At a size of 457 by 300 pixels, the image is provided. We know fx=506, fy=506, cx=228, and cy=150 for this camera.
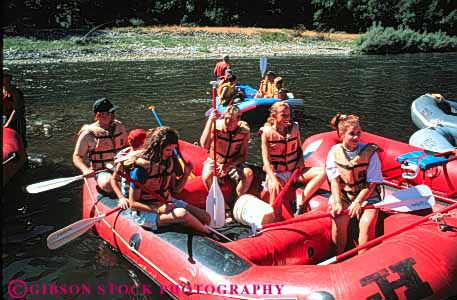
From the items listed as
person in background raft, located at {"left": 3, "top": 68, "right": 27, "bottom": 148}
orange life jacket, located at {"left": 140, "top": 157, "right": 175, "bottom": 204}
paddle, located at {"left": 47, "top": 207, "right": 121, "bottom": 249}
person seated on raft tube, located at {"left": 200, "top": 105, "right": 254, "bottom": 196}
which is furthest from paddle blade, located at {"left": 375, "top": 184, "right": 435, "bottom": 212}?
person in background raft, located at {"left": 3, "top": 68, "right": 27, "bottom": 148}

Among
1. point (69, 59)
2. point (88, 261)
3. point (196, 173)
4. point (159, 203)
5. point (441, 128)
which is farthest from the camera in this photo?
point (69, 59)

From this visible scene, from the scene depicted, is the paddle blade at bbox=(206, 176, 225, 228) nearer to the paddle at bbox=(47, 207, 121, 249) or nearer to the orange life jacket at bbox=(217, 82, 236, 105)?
the paddle at bbox=(47, 207, 121, 249)

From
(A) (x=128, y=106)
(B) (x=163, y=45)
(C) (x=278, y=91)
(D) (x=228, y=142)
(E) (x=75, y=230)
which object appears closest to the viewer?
(E) (x=75, y=230)

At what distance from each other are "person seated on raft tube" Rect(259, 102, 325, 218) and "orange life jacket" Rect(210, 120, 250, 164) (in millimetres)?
227

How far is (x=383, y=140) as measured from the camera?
224 inches

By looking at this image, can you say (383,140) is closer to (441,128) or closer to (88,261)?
(441,128)

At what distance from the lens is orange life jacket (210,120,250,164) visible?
4629 mm

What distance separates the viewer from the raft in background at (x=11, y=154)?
572cm

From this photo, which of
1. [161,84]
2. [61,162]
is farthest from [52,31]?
[61,162]

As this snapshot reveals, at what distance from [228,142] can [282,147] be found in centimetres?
50

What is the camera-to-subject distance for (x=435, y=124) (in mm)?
7305

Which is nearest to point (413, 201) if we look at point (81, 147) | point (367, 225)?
point (367, 225)

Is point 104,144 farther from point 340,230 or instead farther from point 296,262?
point 340,230

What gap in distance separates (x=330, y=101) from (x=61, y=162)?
22.6 feet
